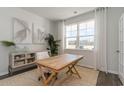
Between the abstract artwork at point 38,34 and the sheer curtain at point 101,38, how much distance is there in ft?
8.53

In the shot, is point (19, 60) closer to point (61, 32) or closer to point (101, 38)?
point (61, 32)

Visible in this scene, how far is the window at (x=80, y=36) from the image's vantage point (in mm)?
4016

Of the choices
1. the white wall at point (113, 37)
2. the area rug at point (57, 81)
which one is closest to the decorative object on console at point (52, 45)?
the area rug at point (57, 81)

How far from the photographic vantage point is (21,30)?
11.5ft

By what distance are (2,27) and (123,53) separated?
3900 mm

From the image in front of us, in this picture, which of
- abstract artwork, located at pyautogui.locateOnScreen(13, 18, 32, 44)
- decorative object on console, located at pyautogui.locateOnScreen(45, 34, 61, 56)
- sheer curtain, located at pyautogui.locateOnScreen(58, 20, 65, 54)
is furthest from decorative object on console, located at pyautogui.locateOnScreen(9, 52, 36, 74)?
sheer curtain, located at pyautogui.locateOnScreen(58, 20, 65, 54)

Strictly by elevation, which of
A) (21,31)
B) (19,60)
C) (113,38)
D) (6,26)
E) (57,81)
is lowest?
(57,81)

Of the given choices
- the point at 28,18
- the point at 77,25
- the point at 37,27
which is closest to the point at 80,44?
the point at 77,25

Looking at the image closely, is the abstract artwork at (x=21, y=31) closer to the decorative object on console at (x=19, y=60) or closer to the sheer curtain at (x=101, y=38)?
the decorative object on console at (x=19, y=60)

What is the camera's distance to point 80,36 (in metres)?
4.36

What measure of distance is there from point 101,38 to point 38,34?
288 centimetres

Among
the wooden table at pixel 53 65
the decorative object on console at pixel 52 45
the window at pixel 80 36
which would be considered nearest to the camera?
the wooden table at pixel 53 65

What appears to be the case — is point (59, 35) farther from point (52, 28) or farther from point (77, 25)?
point (77, 25)

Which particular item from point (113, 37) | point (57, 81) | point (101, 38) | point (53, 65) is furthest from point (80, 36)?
point (53, 65)
